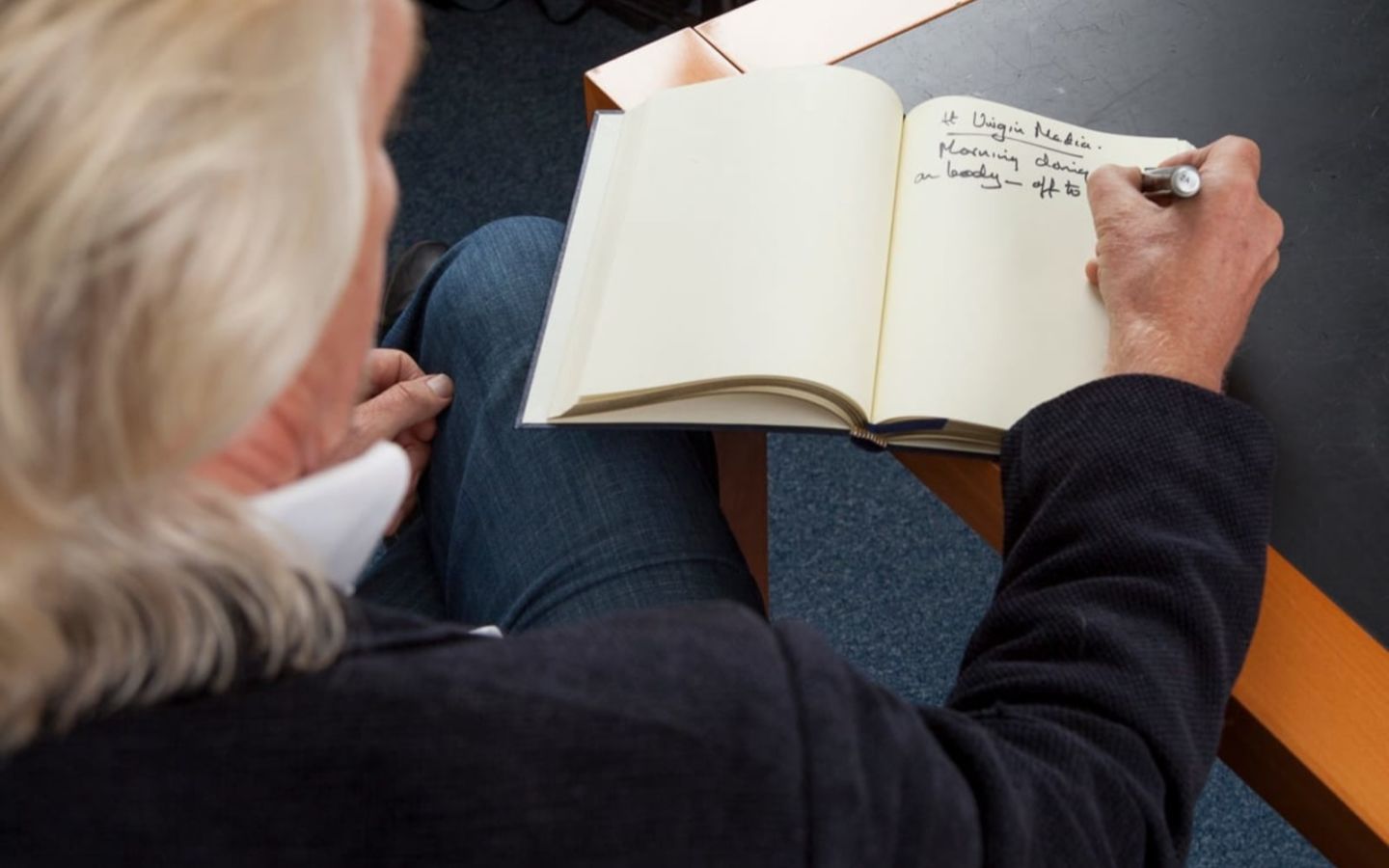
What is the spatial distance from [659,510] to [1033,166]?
0.95 feet

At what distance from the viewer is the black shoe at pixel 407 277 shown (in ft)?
3.43

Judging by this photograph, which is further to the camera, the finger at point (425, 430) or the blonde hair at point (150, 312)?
the finger at point (425, 430)

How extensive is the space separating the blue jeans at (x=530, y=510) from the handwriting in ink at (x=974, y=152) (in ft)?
0.77

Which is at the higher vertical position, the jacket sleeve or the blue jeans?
the jacket sleeve

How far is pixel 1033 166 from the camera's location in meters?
0.65

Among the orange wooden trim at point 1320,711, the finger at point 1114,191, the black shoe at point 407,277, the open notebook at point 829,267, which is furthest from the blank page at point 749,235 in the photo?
the black shoe at point 407,277

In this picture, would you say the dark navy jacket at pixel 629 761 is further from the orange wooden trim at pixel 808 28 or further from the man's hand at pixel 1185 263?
the orange wooden trim at pixel 808 28

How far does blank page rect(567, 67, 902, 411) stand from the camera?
1.94 feet

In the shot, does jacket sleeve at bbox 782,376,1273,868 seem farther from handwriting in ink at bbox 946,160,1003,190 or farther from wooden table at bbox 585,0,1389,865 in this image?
handwriting in ink at bbox 946,160,1003,190

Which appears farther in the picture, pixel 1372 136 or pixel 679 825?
pixel 1372 136

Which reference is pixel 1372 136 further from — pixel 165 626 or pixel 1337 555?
pixel 165 626

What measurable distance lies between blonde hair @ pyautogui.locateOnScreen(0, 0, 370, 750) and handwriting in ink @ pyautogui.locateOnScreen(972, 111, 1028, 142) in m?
0.41

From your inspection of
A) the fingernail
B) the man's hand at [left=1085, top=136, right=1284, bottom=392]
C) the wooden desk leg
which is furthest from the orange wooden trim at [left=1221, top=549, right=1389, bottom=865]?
the fingernail

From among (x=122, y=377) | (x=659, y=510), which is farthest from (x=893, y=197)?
(x=122, y=377)
